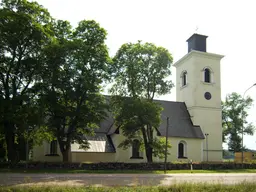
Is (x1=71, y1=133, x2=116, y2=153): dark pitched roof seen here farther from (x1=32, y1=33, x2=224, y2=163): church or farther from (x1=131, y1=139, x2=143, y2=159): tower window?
(x1=131, y1=139, x2=143, y2=159): tower window

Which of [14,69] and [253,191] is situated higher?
[14,69]

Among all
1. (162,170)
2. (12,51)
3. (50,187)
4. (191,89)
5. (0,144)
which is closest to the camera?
(50,187)

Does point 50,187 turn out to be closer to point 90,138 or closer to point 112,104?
point 112,104

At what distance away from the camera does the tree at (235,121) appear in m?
52.8

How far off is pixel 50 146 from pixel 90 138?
15.3 feet

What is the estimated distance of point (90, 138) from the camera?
114ft

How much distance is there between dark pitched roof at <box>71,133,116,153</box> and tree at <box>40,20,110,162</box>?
3653mm

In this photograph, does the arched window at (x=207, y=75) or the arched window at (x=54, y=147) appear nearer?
the arched window at (x=54, y=147)

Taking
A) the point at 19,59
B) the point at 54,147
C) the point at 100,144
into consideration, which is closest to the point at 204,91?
the point at 100,144

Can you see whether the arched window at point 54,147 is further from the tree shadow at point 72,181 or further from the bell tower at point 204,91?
the bell tower at point 204,91

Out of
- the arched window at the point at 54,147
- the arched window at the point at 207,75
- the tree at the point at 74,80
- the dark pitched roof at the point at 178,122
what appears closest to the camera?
the tree at the point at 74,80

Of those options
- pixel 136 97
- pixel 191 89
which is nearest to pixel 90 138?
pixel 136 97

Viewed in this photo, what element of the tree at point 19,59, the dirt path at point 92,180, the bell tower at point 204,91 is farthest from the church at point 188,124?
the dirt path at point 92,180

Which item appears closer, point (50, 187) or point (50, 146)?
point (50, 187)
